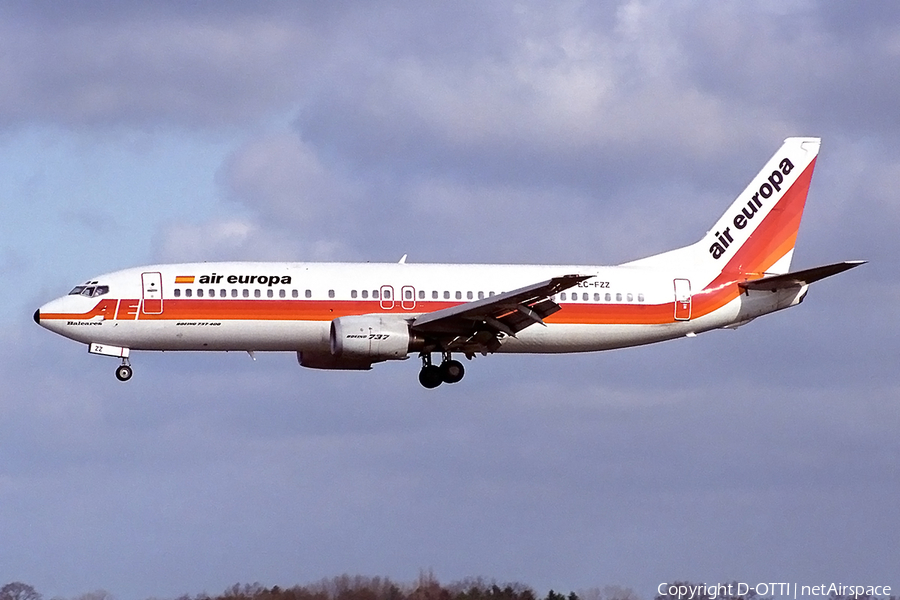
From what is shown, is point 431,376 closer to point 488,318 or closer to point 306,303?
point 488,318

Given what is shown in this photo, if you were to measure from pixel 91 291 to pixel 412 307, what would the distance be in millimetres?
12228

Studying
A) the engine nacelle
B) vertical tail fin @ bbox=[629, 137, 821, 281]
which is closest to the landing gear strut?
the engine nacelle

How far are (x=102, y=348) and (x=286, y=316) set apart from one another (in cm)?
712

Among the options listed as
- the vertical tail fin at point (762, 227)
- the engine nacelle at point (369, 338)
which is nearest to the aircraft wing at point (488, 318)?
the engine nacelle at point (369, 338)

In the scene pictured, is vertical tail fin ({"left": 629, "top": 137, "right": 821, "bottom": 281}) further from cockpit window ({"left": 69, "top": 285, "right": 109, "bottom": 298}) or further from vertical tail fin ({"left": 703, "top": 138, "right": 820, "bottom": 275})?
cockpit window ({"left": 69, "top": 285, "right": 109, "bottom": 298})

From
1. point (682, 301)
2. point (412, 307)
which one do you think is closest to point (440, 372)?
point (412, 307)

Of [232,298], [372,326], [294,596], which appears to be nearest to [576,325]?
[372,326]

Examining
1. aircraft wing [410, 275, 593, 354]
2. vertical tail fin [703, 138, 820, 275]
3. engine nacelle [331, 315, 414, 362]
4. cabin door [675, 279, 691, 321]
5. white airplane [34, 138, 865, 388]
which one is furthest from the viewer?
vertical tail fin [703, 138, 820, 275]

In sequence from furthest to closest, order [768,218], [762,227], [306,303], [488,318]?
[768,218] → [762,227] → [306,303] → [488,318]

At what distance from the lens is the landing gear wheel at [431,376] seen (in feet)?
213

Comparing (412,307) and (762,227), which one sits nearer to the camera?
(412,307)

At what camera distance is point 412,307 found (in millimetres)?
62656

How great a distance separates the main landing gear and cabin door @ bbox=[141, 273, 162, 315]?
10.7 meters

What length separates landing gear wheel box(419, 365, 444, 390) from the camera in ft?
213
